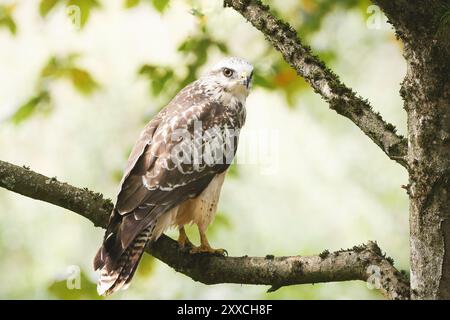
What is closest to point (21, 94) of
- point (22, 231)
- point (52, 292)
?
point (22, 231)

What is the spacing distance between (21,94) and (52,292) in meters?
5.02

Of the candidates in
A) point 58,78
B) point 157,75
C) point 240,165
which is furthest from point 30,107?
point 240,165

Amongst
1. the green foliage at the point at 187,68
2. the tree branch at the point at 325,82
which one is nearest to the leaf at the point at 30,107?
the green foliage at the point at 187,68

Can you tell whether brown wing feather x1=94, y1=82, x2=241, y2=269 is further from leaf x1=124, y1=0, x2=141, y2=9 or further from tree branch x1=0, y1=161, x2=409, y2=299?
leaf x1=124, y1=0, x2=141, y2=9

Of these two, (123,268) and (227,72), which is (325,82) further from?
(227,72)

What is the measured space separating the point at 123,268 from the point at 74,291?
1.24m

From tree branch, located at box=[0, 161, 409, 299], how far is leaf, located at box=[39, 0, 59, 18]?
2.24m

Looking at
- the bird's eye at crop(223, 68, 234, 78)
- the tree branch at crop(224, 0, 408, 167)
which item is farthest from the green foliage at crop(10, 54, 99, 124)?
the tree branch at crop(224, 0, 408, 167)

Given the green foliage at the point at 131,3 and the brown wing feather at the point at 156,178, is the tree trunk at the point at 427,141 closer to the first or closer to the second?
the brown wing feather at the point at 156,178

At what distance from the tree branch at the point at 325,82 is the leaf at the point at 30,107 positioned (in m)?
3.02

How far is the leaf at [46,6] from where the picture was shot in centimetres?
590

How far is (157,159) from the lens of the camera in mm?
4844

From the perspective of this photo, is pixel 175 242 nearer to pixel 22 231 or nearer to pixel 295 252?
pixel 295 252

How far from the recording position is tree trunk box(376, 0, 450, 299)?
328cm
